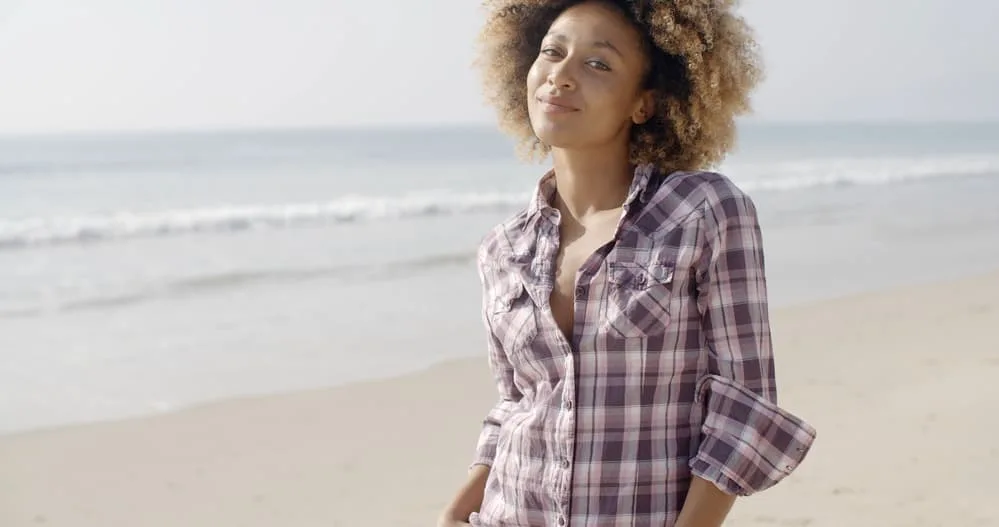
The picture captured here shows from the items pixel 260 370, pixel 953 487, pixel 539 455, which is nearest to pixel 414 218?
pixel 260 370

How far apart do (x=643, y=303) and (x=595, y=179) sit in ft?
1.19

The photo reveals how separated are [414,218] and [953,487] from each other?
14402mm

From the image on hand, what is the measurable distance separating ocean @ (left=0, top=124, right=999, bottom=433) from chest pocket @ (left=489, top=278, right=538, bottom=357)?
26.9 inches

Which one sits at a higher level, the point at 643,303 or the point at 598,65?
the point at 598,65

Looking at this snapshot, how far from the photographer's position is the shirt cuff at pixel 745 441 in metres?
1.95

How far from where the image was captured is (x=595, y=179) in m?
2.23

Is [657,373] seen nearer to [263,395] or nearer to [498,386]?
[498,386]

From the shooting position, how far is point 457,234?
639 inches

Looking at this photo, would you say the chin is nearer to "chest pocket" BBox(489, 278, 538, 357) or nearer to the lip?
the lip

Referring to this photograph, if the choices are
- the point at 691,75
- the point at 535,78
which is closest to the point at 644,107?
the point at 691,75

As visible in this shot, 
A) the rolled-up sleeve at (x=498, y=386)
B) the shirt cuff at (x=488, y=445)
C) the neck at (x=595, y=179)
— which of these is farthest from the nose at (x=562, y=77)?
the shirt cuff at (x=488, y=445)

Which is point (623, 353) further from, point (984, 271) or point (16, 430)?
point (984, 271)

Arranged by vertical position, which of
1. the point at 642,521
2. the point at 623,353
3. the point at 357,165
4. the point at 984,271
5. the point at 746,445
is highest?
the point at 623,353

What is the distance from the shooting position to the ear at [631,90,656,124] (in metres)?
2.24
